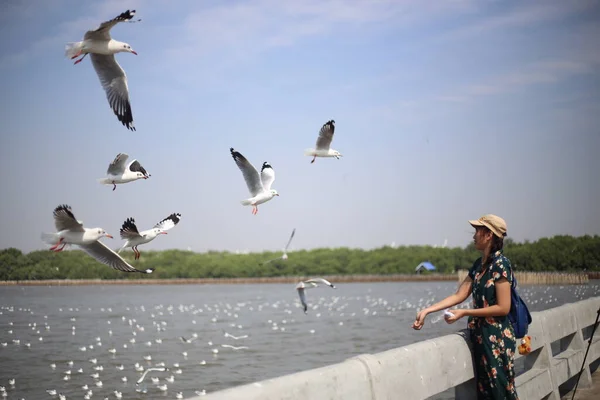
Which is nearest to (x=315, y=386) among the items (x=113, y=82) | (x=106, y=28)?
(x=106, y=28)

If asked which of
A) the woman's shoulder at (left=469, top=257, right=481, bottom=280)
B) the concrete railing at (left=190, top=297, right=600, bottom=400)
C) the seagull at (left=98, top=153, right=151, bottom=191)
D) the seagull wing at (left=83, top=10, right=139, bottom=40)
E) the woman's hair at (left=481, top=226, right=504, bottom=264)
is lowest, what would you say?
the concrete railing at (left=190, top=297, right=600, bottom=400)

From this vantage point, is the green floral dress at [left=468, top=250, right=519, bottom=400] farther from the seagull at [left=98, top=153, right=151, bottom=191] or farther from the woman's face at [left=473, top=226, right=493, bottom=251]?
the seagull at [left=98, top=153, right=151, bottom=191]

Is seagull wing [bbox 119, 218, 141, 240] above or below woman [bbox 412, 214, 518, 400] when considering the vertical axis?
above

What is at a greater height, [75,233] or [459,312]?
[75,233]

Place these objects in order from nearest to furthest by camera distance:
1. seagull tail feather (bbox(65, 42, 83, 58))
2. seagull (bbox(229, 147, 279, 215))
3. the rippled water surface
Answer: seagull tail feather (bbox(65, 42, 83, 58)) < seagull (bbox(229, 147, 279, 215)) < the rippled water surface

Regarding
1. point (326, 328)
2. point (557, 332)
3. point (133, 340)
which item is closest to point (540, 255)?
point (326, 328)

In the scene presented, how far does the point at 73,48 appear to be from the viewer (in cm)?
779

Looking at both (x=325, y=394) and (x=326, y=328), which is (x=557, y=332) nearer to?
(x=325, y=394)

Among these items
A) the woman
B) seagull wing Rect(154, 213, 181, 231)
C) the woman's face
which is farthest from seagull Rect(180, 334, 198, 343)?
the woman's face

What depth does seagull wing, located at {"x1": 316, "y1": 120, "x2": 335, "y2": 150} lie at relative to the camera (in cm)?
1205

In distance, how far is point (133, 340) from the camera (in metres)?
36.4

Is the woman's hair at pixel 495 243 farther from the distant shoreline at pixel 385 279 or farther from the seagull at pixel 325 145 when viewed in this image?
the distant shoreline at pixel 385 279

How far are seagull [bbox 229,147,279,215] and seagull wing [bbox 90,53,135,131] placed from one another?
246 centimetres

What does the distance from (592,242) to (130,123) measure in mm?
108667
